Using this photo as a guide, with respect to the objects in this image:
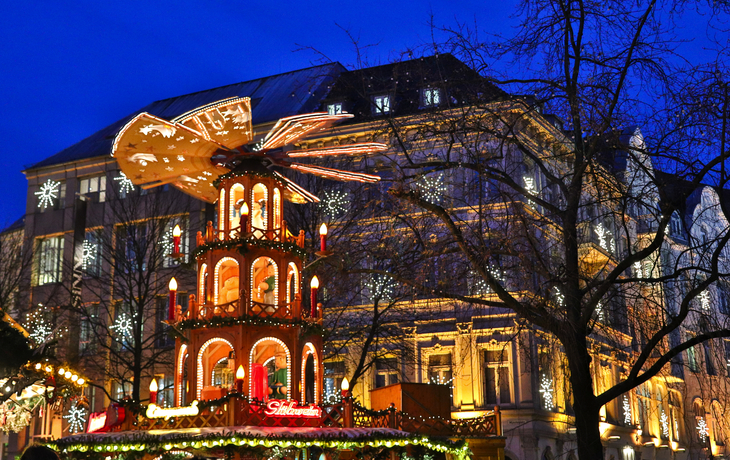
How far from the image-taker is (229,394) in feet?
57.5

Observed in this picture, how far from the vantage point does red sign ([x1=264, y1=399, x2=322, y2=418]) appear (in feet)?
58.7

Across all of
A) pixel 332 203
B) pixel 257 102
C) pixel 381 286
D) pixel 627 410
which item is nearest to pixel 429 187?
pixel 381 286

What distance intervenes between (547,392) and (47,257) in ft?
87.0

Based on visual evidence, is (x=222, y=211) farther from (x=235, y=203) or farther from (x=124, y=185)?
(x=124, y=185)

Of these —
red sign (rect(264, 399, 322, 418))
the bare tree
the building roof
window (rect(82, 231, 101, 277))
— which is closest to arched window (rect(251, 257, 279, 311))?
red sign (rect(264, 399, 322, 418))

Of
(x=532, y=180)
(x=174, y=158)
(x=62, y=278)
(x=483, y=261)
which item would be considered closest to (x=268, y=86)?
(x=62, y=278)

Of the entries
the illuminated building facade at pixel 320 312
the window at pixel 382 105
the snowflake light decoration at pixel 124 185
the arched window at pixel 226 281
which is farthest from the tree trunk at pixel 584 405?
the snowflake light decoration at pixel 124 185

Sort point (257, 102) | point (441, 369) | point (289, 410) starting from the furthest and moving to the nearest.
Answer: point (257, 102), point (441, 369), point (289, 410)

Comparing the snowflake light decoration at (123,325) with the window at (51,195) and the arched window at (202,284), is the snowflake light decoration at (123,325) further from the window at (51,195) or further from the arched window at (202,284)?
the arched window at (202,284)

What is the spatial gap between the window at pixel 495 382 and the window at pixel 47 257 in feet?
73.1

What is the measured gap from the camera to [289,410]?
1814 cm

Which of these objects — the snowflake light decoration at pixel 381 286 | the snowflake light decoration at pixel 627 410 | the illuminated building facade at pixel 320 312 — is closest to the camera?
the illuminated building facade at pixel 320 312

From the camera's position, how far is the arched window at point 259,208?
20.6 meters

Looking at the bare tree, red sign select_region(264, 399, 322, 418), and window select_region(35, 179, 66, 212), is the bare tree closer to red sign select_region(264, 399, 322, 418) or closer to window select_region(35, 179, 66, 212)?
window select_region(35, 179, 66, 212)
